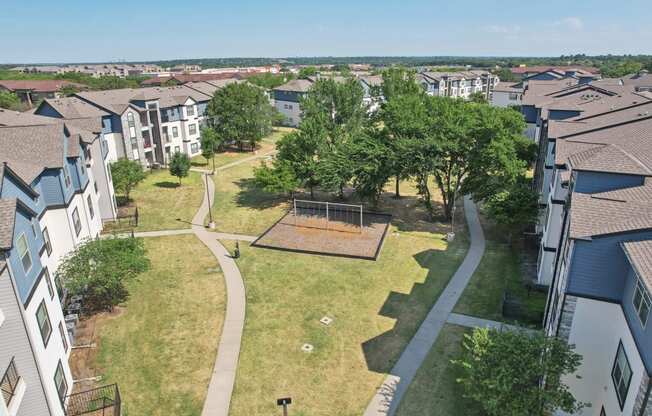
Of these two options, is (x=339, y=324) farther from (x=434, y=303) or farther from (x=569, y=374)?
(x=569, y=374)

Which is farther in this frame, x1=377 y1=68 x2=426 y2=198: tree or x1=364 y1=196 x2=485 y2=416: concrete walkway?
x1=377 y1=68 x2=426 y2=198: tree

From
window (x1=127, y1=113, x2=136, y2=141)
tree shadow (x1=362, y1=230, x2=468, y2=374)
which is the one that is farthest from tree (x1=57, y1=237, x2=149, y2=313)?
window (x1=127, y1=113, x2=136, y2=141)

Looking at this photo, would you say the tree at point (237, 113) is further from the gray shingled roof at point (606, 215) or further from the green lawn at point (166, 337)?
the gray shingled roof at point (606, 215)

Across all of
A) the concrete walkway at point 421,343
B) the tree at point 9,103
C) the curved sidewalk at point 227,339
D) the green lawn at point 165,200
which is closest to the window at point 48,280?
the curved sidewalk at point 227,339

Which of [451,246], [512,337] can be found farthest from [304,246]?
[512,337]

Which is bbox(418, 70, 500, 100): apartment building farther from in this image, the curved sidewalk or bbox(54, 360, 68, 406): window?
bbox(54, 360, 68, 406): window

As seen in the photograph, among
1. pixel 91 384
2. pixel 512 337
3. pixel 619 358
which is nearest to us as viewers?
pixel 619 358
